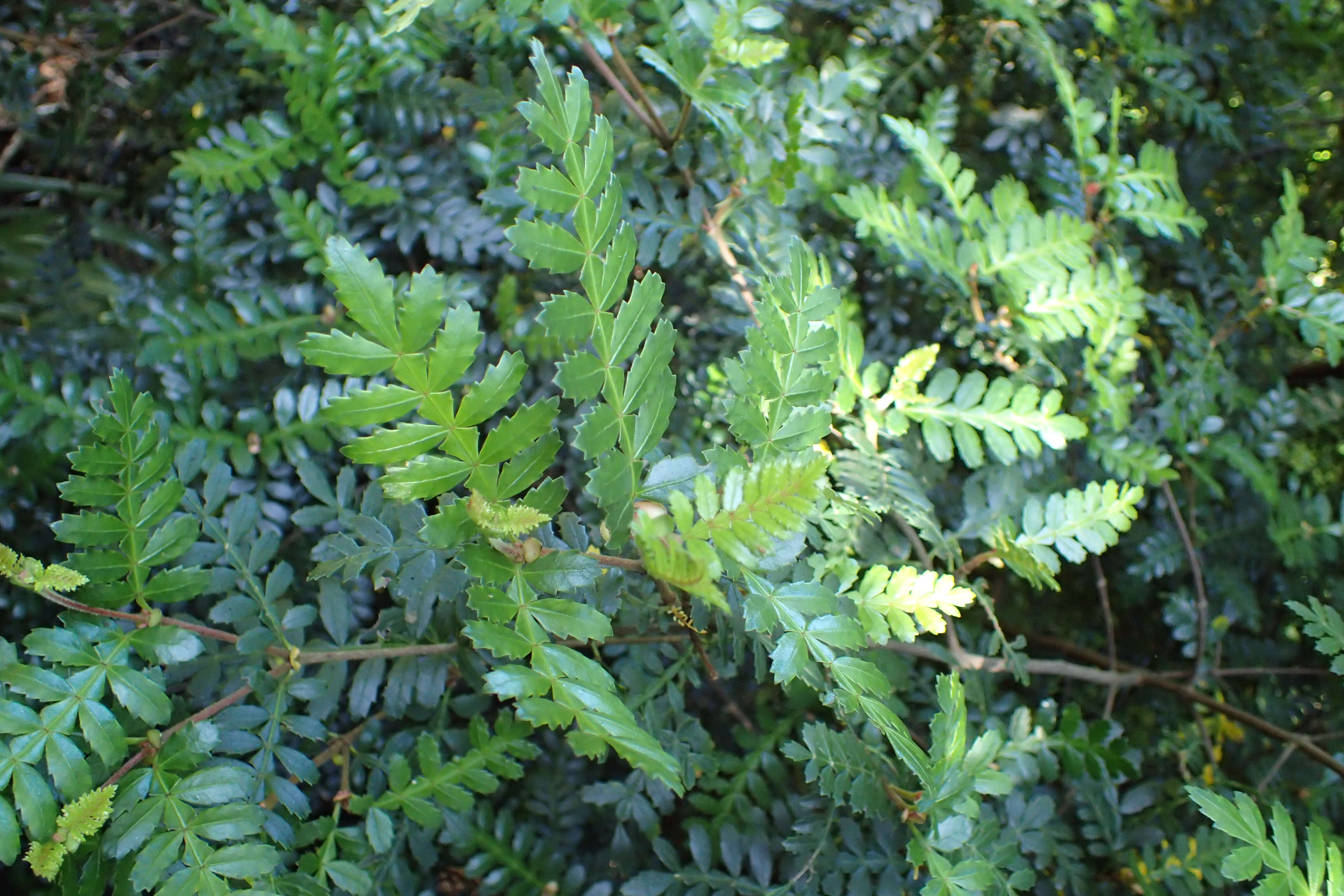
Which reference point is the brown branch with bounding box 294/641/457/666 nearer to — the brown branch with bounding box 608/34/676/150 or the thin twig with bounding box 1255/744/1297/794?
the brown branch with bounding box 608/34/676/150

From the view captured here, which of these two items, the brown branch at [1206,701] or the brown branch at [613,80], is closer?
the brown branch at [613,80]

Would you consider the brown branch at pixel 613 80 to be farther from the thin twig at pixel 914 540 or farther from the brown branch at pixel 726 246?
the thin twig at pixel 914 540

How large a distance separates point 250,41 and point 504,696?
44.6 inches

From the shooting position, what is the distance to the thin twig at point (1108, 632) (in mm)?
1287

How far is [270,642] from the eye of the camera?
36.2 inches

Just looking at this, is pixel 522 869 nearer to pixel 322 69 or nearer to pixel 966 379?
pixel 966 379

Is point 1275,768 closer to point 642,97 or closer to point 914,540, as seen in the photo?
point 914,540

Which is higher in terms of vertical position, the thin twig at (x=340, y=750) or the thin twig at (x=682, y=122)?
the thin twig at (x=682, y=122)

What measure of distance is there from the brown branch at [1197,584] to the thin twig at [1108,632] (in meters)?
0.12

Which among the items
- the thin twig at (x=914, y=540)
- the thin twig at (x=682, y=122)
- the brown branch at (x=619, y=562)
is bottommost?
the thin twig at (x=914, y=540)

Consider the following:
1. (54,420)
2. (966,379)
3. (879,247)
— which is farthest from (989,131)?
(54,420)

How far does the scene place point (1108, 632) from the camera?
1.35 metres

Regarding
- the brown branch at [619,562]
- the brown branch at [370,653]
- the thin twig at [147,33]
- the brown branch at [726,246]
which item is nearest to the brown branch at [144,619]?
the brown branch at [370,653]

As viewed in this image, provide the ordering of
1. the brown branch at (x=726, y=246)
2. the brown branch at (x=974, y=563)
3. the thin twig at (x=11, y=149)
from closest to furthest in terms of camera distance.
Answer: the brown branch at (x=974, y=563) < the brown branch at (x=726, y=246) < the thin twig at (x=11, y=149)
